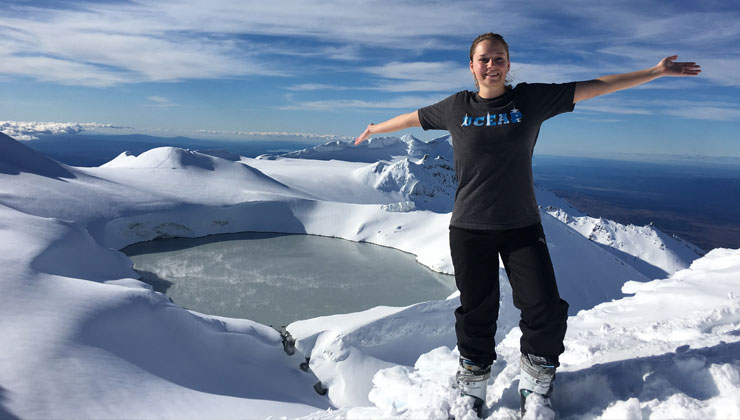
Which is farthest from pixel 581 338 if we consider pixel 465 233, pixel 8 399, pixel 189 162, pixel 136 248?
pixel 189 162

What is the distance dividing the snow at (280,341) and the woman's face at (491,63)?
158 cm

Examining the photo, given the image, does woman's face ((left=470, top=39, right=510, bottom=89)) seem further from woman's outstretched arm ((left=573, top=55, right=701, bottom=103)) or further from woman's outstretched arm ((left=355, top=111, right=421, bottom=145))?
woman's outstretched arm ((left=355, top=111, right=421, bottom=145))

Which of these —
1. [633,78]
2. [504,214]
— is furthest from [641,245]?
[504,214]

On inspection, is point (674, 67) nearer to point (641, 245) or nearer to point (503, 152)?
point (503, 152)

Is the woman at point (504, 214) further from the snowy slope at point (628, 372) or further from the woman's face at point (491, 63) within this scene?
the snowy slope at point (628, 372)

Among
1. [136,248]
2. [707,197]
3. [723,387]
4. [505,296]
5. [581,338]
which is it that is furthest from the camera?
[707,197]

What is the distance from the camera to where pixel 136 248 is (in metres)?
22.5

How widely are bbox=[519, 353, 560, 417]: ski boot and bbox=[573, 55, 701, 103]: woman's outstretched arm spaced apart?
1.32 m

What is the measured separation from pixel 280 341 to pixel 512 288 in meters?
8.90

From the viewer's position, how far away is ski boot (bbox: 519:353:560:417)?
1.90m

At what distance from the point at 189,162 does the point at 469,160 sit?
111 ft

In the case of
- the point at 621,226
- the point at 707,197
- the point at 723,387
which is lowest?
the point at 707,197

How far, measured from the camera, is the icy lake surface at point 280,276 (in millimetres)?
15039

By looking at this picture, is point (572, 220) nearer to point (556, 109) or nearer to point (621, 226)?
point (621, 226)
